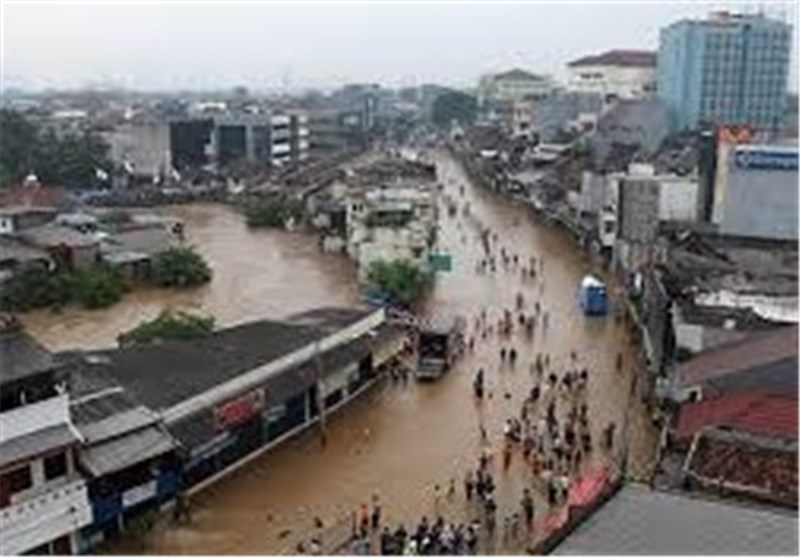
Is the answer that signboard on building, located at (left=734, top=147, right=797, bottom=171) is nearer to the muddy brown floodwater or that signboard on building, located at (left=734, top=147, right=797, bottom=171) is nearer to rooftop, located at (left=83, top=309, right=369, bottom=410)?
the muddy brown floodwater

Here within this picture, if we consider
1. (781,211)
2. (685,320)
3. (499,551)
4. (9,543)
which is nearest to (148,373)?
(9,543)

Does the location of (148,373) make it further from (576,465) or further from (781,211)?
(781,211)

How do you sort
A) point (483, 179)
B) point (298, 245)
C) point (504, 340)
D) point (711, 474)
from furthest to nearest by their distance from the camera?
point (483, 179)
point (298, 245)
point (504, 340)
point (711, 474)

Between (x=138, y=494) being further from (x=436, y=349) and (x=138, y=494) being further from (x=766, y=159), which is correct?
(x=766, y=159)

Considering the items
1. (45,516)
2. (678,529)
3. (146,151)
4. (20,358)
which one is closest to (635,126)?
(146,151)

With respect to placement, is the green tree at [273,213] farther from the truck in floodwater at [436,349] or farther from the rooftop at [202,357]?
the rooftop at [202,357]

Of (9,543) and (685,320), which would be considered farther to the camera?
(685,320)
